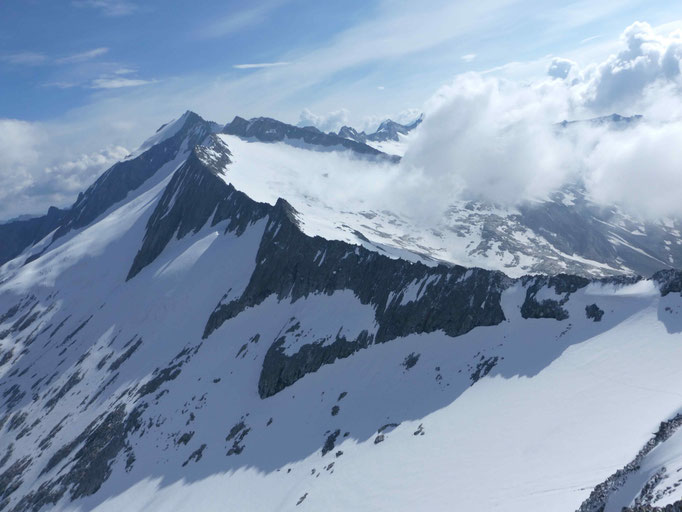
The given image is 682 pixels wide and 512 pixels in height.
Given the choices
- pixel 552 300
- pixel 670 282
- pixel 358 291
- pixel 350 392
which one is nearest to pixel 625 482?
pixel 670 282

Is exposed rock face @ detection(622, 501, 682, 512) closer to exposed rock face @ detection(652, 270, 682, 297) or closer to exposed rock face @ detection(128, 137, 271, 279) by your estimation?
exposed rock face @ detection(652, 270, 682, 297)

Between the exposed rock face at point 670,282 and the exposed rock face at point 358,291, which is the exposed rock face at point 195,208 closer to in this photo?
the exposed rock face at point 358,291

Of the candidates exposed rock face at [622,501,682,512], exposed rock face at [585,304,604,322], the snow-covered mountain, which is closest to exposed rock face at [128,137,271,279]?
the snow-covered mountain

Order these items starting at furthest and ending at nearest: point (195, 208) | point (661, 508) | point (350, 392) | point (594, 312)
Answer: point (195, 208) < point (350, 392) < point (594, 312) < point (661, 508)

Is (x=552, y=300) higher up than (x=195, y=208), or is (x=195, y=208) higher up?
(x=195, y=208)

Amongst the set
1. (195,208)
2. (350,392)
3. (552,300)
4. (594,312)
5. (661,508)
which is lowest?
(350,392)

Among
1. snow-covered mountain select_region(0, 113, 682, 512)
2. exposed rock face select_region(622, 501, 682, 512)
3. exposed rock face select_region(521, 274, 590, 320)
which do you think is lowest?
snow-covered mountain select_region(0, 113, 682, 512)

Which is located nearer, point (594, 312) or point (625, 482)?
point (625, 482)

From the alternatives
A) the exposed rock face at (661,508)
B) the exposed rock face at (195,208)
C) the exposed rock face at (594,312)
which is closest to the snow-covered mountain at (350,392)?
the exposed rock face at (594,312)

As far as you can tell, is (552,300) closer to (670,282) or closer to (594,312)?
(594,312)
